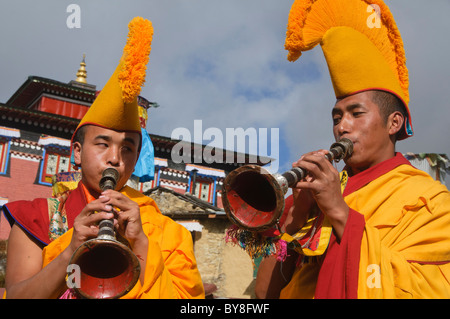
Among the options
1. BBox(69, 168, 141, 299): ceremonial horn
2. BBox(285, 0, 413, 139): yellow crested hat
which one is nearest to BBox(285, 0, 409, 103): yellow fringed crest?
BBox(285, 0, 413, 139): yellow crested hat

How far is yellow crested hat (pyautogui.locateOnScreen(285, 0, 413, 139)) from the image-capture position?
2922mm

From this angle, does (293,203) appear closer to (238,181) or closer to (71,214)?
(238,181)

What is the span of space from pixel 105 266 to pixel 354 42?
180cm

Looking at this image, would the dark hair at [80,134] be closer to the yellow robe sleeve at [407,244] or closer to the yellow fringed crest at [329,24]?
the yellow fringed crest at [329,24]

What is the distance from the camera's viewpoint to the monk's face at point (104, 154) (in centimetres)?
302

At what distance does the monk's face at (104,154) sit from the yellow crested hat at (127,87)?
5 cm

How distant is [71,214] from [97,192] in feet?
0.64

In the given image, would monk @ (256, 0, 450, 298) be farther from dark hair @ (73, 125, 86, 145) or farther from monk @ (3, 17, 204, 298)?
dark hair @ (73, 125, 86, 145)

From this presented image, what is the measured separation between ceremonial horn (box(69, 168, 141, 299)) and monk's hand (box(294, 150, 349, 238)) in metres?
0.82

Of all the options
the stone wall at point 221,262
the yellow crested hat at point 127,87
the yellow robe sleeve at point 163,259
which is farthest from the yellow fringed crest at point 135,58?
the stone wall at point 221,262

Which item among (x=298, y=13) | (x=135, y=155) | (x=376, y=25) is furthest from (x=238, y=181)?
(x=376, y=25)

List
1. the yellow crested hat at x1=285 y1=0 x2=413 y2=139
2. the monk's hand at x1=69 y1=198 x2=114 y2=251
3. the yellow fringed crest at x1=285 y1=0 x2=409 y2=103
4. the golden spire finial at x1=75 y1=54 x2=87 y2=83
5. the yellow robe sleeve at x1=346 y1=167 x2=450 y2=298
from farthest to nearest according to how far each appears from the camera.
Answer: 1. the golden spire finial at x1=75 y1=54 x2=87 y2=83
2. the yellow fringed crest at x1=285 y1=0 x2=409 y2=103
3. the yellow crested hat at x1=285 y1=0 x2=413 y2=139
4. the monk's hand at x1=69 y1=198 x2=114 y2=251
5. the yellow robe sleeve at x1=346 y1=167 x2=450 y2=298

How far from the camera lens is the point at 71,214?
301 centimetres

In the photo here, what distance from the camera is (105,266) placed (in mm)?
2430
